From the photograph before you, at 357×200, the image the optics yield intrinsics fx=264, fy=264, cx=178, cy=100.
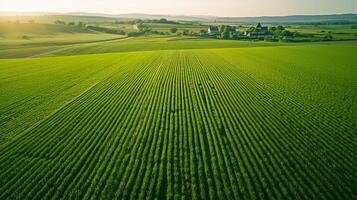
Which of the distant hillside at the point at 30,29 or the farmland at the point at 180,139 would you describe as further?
the distant hillside at the point at 30,29

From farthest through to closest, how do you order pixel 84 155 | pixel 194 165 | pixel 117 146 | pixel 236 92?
pixel 236 92 → pixel 117 146 → pixel 84 155 → pixel 194 165

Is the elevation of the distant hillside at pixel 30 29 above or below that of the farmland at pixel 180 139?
below

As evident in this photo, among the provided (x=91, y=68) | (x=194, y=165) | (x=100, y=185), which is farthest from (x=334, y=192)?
(x=91, y=68)

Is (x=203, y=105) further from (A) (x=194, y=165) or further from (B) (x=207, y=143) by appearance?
(A) (x=194, y=165)

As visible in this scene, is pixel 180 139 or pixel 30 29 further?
pixel 30 29

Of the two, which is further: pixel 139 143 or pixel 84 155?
pixel 139 143

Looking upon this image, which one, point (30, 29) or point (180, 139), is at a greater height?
point (180, 139)

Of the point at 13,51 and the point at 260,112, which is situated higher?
the point at 260,112

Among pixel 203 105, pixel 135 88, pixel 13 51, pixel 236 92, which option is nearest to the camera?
pixel 203 105
